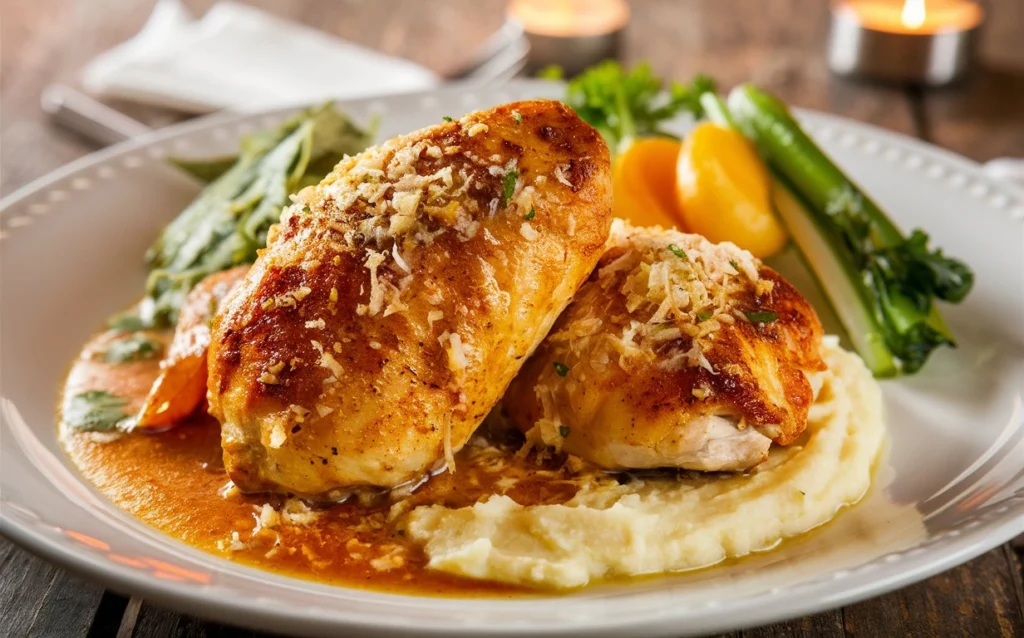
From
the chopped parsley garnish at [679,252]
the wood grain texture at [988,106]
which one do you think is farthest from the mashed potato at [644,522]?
the wood grain texture at [988,106]

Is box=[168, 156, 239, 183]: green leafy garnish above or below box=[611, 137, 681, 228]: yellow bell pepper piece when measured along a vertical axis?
above

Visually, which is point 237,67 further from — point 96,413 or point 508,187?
point 508,187

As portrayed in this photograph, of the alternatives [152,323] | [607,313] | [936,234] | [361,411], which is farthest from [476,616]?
[936,234]

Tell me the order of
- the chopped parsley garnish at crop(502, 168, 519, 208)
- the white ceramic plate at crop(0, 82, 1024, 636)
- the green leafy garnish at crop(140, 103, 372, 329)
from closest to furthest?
the white ceramic plate at crop(0, 82, 1024, 636), the chopped parsley garnish at crop(502, 168, 519, 208), the green leafy garnish at crop(140, 103, 372, 329)

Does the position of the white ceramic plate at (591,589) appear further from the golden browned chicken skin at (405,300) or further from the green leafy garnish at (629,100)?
the green leafy garnish at (629,100)

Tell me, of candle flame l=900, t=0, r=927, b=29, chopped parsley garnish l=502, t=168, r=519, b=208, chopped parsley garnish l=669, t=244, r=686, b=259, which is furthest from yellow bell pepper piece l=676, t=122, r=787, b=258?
candle flame l=900, t=0, r=927, b=29

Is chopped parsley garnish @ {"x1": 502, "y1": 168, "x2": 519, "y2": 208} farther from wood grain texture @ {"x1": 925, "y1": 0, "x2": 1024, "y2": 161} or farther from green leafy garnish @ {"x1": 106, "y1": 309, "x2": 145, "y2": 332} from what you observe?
wood grain texture @ {"x1": 925, "y1": 0, "x2": 1024, "y2": 161}
